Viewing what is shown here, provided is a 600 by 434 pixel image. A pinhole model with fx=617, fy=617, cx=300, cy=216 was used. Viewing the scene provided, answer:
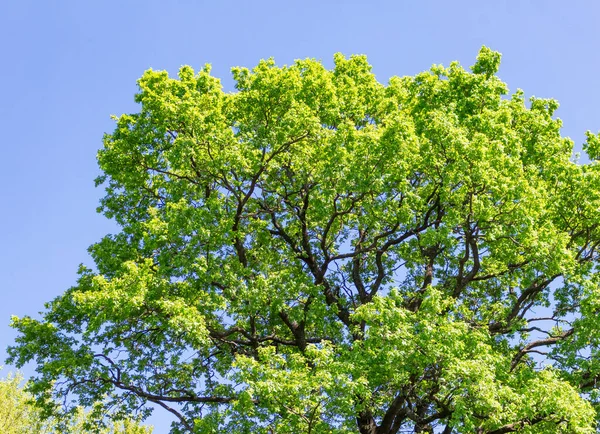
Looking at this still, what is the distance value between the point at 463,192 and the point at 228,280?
25.6 ft

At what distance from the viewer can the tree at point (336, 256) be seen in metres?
16.2

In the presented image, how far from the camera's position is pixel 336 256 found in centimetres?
2150

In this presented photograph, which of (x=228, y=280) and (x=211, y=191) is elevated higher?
(x=211, y=191)

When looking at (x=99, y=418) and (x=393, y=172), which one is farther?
(x=99, y=418)

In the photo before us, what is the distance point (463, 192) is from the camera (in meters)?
18.4

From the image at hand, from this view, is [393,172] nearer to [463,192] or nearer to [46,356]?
[463,192]

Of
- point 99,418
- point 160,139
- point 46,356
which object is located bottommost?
point 99,418

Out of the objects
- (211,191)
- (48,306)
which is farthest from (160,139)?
(48,306)

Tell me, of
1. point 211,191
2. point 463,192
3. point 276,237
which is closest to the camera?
point 463,192

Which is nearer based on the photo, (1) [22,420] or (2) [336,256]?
(2) [336,256]

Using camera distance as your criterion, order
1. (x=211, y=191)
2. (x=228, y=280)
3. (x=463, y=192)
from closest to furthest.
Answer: (x=463, y=192), (x=228, y=280), (x=211, y=191)

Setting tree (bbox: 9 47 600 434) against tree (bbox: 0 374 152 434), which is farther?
tree (bbox: 0 374 152 434)

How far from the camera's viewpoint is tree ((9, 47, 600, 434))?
16250 millimetres

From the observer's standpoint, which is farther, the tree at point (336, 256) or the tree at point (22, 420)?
the tree at point (22, 420)
